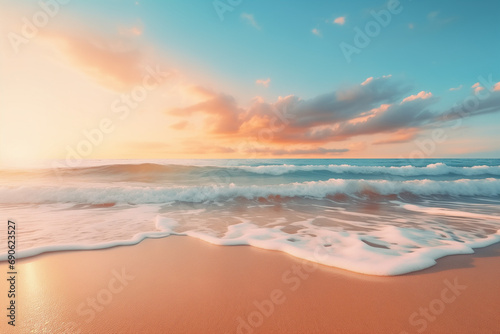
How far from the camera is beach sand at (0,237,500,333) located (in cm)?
187

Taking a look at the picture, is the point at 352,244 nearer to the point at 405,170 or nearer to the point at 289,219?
the point at 289,219

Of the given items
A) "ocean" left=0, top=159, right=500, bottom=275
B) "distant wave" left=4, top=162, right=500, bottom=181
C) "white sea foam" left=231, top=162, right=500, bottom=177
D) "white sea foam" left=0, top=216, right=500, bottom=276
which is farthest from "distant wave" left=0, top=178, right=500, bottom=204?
"white sea foam" left=231, top=162, right=500, bottom=177

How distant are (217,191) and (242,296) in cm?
708

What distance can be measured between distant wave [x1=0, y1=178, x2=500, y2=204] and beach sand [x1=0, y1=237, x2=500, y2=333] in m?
5.50

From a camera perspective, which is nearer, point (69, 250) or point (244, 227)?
point (69, 250)

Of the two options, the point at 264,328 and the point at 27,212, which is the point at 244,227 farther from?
the point at 27,212

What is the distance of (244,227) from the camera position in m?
5.04

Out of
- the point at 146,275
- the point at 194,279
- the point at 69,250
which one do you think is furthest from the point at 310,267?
the point at 69,250

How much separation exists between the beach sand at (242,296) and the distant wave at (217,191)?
5.50 m

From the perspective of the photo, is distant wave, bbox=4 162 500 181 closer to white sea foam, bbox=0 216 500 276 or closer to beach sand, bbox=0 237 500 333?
white sea foam, bbox=0 216 500 276

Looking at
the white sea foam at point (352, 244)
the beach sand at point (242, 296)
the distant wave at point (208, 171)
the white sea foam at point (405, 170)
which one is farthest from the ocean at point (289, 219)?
the white sea foam at point (405, 170)

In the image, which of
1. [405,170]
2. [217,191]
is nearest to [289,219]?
[217,191]

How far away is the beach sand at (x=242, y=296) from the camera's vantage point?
6.15 feet

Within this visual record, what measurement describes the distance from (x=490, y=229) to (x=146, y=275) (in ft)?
23.3
